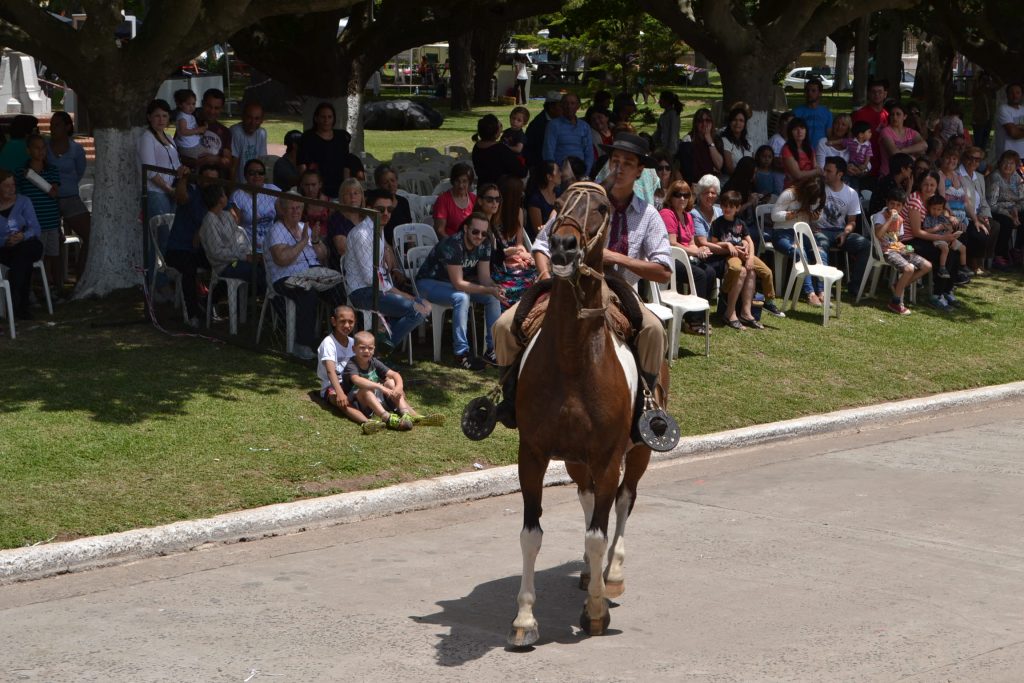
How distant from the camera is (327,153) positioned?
51.0 feet

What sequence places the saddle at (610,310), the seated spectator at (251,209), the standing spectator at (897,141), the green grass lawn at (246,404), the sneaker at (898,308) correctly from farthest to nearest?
the standing spectator at (897,141) < the sneaker at (898,308) < the seated spectator at (251,209) < the green grass lawn at (246,404) < the saddle at (610,310)

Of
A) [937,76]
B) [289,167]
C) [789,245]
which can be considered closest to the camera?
[289,167]

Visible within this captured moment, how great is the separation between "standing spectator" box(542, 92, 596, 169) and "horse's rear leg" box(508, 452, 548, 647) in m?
10.4

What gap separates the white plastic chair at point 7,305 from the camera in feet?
41.6

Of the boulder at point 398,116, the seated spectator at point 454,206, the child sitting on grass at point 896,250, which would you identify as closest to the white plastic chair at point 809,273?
the child sitting on grass at point 896,250

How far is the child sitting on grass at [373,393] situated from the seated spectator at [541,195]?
4.06 metres

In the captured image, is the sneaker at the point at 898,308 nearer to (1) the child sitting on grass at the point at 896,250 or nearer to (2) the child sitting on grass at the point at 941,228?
(1) the child sitting on grass at the point at 896,250

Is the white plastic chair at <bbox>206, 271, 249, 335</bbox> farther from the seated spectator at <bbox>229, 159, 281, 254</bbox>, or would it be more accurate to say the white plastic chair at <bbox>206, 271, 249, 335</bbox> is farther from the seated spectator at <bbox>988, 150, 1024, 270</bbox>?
the seated spectator at <bbox>988, 150, 1024, 270</bbox>

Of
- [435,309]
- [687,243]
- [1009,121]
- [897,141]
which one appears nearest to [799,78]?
[1009,121]

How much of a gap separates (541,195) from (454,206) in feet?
5.07

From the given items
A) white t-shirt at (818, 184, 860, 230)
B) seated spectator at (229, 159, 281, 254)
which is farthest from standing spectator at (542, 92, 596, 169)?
seated spectator at (229, 159, 281, 254)

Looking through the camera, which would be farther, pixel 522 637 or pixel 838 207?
pixel 838 207

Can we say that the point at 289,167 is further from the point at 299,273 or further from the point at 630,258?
the point at 630,258

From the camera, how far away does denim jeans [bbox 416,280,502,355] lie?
12758mm
